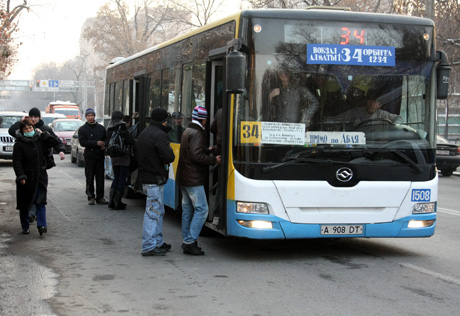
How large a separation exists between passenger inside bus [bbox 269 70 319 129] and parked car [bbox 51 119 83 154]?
24.2 m

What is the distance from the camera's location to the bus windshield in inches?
310

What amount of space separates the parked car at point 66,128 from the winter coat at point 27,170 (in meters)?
21.4

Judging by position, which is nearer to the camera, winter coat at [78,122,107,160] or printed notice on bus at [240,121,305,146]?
printed notice on bus at [240,121,305,146]

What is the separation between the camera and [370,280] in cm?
718

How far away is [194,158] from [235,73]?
49.6 inches

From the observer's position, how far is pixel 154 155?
8359 mm

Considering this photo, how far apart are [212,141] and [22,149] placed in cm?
268

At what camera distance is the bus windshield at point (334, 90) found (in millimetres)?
7879

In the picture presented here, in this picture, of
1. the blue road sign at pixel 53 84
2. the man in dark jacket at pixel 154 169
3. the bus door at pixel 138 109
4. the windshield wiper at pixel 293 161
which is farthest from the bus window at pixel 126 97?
the blue road sign at pixel 53 84

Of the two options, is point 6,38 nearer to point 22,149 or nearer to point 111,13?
point 22,149

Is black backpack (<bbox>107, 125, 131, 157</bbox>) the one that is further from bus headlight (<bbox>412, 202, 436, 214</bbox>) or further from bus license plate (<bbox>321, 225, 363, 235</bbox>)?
bus headlight (<bbox>412, 202, 436, 214</bbox>)

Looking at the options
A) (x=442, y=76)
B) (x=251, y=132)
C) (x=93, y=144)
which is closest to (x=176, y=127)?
(x=251, y=132)

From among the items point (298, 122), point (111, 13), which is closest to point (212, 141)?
point (298, 122)

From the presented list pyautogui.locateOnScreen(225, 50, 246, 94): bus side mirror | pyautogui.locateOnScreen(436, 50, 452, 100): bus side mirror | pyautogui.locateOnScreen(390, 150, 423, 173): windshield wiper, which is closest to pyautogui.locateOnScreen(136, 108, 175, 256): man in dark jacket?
pyautogui.locateOnScreen(225, 50, 246, 94): bus side mirror
